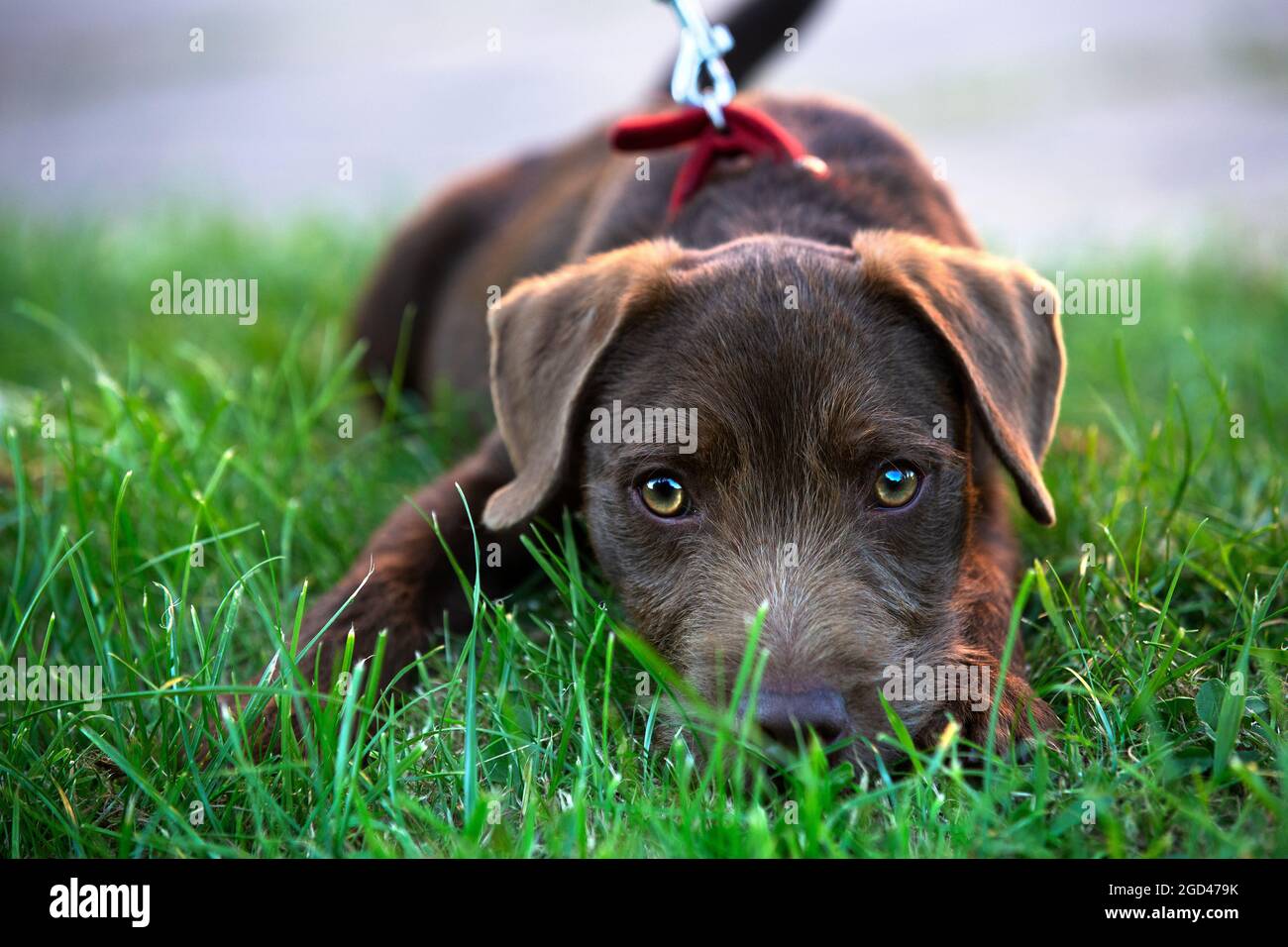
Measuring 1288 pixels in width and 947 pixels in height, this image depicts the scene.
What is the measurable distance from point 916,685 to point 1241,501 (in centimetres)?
188

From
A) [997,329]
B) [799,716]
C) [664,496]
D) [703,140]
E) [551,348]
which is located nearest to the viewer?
[799,716]

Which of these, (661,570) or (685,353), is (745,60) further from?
(661,570)

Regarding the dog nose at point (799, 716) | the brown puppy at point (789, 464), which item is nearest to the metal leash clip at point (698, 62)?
the brown puppy at point (789, 464)

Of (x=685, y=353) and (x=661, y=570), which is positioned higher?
(x=685, y=353)

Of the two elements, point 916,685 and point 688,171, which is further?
point 688,171

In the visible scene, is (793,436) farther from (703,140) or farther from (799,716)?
(703,140)

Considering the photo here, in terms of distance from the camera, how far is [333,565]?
4023 mm

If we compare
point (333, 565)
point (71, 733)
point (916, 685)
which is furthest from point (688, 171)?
point (71, 733)

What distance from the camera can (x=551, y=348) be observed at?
3.35 meters

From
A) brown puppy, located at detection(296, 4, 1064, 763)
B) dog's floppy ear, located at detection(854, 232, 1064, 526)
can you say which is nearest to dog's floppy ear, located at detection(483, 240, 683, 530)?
brown puppy, located at detection(296, 4, 1064, 763)

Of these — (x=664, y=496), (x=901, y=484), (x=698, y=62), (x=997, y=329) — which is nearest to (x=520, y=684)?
(x=664, y=496)

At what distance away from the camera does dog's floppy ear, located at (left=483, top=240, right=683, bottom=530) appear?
3158 millimetres

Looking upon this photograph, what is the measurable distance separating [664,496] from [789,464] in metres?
0.34
